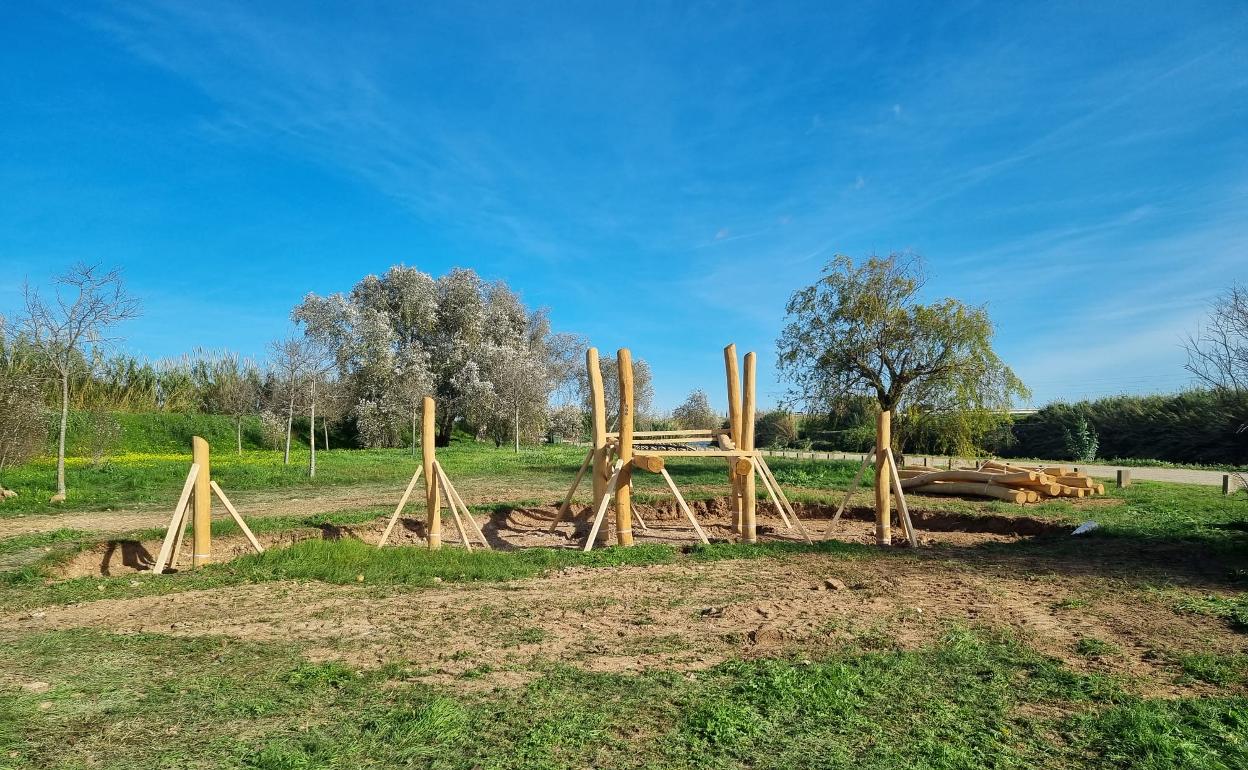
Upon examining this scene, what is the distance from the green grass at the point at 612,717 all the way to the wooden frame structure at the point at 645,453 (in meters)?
5.30

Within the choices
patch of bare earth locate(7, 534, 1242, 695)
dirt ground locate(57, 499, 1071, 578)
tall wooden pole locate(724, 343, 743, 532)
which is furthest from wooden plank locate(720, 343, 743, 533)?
patch of bare earth locate(7, 534, 1242, 695)

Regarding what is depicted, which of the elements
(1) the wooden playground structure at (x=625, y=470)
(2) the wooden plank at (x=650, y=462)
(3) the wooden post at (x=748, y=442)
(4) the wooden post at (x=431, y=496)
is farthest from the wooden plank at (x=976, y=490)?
(4) the wooden post at (x=431, y=496)

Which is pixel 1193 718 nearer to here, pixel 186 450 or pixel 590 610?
pixel 590 610

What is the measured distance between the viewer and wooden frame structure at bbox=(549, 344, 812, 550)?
10773 mm

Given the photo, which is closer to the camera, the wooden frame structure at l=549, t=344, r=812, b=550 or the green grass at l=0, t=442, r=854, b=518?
the wooden frame structure at l=549, t=344, r=812, b=550

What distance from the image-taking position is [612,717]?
4.51 metres

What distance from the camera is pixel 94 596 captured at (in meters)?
7.72

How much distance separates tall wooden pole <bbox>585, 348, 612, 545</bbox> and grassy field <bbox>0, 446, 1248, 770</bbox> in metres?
1.69

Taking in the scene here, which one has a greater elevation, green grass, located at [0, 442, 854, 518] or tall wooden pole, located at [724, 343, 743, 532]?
tall wooden pole, located at [724, 343, 743, 532]

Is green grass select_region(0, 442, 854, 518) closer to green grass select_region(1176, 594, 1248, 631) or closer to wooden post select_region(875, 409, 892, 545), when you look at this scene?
wooden post select_region(875, 409, 892, 545)

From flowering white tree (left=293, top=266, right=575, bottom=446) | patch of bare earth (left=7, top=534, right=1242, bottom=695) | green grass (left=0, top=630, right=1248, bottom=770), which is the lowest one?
green grass (left=0, top=630, right=1248, bottom=770)

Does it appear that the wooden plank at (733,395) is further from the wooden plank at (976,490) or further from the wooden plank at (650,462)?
the wooden plank at (976,490)

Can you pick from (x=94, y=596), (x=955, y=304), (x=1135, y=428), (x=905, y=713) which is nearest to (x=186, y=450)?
(x=94, y=596)

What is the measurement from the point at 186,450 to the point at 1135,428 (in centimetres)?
4115
